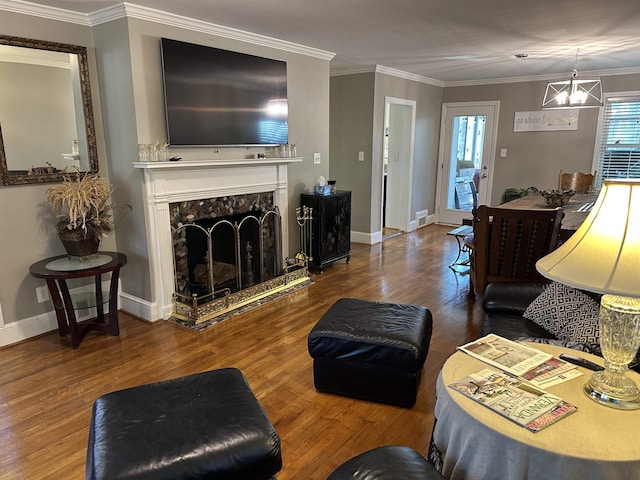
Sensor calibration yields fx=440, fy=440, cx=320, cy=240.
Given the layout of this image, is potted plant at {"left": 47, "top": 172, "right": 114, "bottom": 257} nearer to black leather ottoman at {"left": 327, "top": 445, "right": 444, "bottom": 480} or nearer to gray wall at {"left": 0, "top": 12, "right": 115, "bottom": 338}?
gray wall at {"left": 0, "top": 12, "right": 115, "bottom": 338}

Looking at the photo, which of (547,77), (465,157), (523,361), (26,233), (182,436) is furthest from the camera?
(465,157)

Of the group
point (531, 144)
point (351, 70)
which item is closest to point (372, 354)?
point (351, 70)

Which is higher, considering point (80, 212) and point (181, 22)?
point (181, 22)

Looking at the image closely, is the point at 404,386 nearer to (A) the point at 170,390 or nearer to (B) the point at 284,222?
(A) the point at 170,390

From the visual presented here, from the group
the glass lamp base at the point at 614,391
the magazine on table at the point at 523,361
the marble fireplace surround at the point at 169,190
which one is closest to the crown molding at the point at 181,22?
the marble fireplace surround at the point at 169,190

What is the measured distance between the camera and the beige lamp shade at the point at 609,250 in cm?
119

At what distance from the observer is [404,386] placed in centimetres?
239

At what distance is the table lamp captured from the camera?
120cm

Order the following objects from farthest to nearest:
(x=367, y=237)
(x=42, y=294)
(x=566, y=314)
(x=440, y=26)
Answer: (x=367, y=237) < (x=440, y=26) < (x=42, y=294) < (x=566, y=314)

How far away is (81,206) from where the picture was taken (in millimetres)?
3068

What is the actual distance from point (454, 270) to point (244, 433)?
12.7ft

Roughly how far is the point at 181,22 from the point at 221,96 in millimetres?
616

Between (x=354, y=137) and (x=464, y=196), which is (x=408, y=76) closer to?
(x=354, y=137)

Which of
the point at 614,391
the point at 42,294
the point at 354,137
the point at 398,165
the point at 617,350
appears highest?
the point at 354,137
